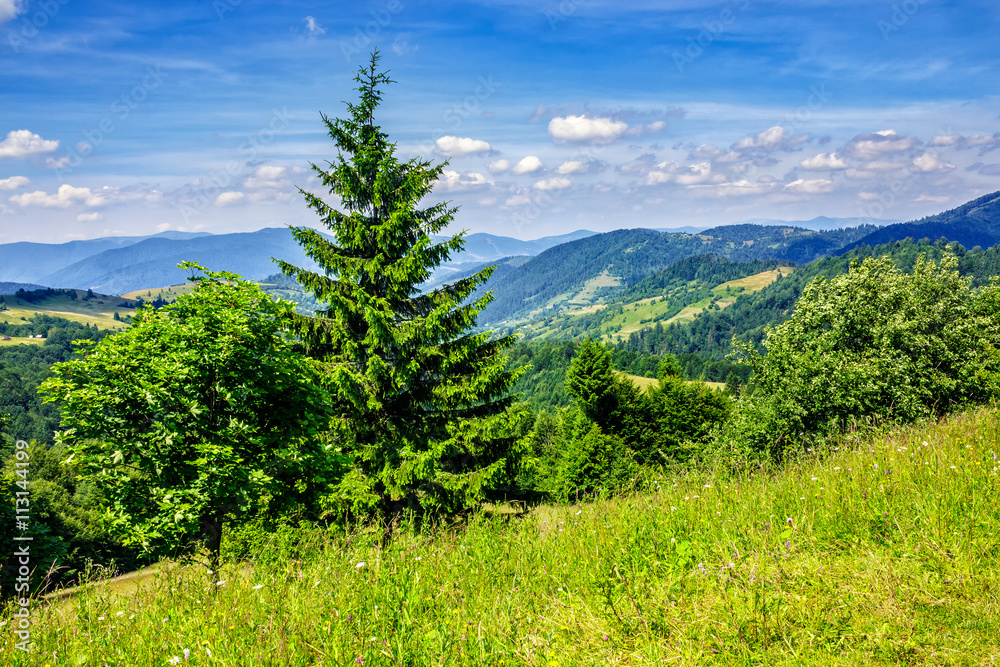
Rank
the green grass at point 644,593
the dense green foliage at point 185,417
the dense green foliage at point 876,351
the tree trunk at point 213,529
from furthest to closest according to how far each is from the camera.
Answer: the dense green foliage at point 876,351 < the tree trunk at point 213,529 < the dense green foliage at point 185,417 < the green grass at point 644,593

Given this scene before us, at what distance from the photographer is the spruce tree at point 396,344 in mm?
12539

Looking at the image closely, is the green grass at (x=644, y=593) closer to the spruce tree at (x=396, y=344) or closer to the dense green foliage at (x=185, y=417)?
the dense green foliage at (x=185, y=417)

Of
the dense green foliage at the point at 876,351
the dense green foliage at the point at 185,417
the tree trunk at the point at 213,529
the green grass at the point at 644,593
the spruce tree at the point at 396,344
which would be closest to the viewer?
the green grass at the point at 644,593

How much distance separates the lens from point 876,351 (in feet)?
68.6

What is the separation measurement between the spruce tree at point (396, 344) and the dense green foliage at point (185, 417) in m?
2.14

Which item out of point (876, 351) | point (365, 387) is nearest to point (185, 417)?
point (365, 387)

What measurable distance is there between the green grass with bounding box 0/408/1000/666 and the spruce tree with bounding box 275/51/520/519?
7.94 metres

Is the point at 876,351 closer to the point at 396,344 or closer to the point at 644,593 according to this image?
the point at 396,344

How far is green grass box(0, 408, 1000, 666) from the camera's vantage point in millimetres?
2717

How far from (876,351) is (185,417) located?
25616 mm

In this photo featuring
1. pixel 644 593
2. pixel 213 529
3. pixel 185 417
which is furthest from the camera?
pixel 213 529

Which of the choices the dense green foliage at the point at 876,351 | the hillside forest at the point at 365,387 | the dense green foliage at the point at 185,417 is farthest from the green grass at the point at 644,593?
the dense green foliage at the point at 876,351

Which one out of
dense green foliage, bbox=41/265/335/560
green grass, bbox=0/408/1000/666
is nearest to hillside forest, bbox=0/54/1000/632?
dense green foliage, bbox=41/265/335/560

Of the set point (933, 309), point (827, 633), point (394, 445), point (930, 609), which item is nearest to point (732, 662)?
point (827, 633)
